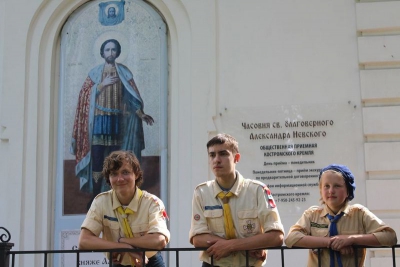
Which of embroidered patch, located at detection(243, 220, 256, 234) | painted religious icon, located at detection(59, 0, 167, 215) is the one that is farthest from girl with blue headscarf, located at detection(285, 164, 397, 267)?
painted religious icon, located at detection(59, 0, 167, 215)

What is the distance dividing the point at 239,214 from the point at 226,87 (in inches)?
121

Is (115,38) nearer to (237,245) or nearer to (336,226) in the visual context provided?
(237,245)

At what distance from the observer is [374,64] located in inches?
311

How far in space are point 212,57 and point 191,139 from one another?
0.92 metres

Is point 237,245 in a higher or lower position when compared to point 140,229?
lower

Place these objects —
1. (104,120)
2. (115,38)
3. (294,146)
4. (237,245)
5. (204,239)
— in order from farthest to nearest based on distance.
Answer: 1. (115,38)
2. (104,120)
3. (294,146)
4. (204,239)
5. (237,245)

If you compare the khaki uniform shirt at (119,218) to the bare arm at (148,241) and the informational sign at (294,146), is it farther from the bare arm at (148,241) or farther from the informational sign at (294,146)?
the informational sign at (294,146)

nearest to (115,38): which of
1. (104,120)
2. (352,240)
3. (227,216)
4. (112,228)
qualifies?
(104,120)

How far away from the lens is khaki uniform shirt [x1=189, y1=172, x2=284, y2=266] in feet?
16.7

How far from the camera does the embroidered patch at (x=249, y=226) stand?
515cm

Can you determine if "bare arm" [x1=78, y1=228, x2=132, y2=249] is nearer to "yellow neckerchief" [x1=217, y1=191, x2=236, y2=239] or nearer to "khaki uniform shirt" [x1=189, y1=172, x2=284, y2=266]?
"khaki uniform shirt" [x1=189, y1=172, x2=284, y2=266]

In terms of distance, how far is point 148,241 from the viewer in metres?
5.14

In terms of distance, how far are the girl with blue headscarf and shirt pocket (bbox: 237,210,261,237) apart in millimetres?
241

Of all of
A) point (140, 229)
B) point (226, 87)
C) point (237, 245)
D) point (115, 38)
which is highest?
point (115, 38)
